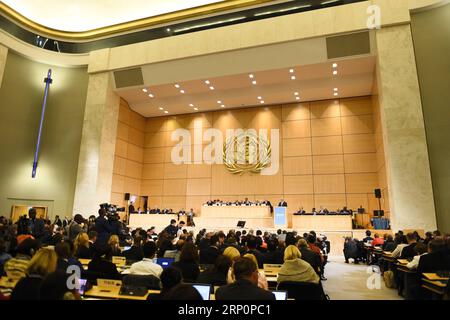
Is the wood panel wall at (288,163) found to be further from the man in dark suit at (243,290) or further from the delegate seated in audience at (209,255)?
the man in dark suit at (243,290)

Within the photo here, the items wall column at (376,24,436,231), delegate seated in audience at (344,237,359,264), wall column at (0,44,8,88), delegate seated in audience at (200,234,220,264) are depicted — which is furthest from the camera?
wall column at (0,44,8,88)

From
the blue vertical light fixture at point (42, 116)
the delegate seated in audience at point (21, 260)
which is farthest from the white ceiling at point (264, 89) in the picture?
the delegate seated in audience at point (21, 260)

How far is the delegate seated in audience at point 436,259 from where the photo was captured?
4.22m

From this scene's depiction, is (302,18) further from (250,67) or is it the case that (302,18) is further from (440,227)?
(440,227)

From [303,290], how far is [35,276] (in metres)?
2.40

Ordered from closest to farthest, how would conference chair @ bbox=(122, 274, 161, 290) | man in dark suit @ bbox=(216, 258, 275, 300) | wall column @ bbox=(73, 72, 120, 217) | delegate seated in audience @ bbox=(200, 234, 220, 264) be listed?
1. man in dark suit @ bbox=(216, 258, 275, 300)
2. conference chair @ bbox=(122, 274, 161, 290)
3. delegate seated in audience @ bbox=(200, 234, 220, 264)
4. wall column @ bbox=(73, 72, 120, 217)

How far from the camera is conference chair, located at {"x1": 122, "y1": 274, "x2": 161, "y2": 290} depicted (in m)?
3.12

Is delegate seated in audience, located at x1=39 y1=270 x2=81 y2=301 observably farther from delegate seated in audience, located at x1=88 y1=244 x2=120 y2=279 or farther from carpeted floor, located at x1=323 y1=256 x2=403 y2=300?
carpeted floor, located at x1=323 y1=256 x2=403 y2=300

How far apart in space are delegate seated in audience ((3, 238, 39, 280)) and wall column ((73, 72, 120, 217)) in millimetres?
11058

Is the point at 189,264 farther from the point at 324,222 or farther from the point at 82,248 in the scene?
the point at 324,222

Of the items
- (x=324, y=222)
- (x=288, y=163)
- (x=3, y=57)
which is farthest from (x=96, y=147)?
(x=324, y=222)

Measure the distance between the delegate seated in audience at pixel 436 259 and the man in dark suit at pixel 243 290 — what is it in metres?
3.30

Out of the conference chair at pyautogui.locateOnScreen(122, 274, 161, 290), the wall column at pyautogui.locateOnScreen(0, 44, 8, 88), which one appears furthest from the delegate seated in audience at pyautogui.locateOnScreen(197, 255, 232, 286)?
the wall column at pyautogui.locateOnScreen(0, 44, 8, 88)

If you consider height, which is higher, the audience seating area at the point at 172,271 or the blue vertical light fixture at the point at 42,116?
the blue vertical light fixture at the point at 42,116
